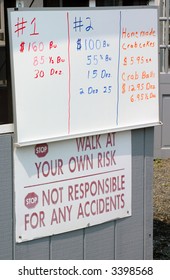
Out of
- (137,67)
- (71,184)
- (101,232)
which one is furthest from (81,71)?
(101,232)

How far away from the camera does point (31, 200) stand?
4.12 m

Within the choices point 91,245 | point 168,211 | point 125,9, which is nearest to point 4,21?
point 125,9

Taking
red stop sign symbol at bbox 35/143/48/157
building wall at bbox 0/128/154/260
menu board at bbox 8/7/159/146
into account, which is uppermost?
menu board at bbox 8/7/159/146

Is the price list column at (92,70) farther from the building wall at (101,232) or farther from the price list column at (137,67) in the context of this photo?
the building wall at (101,232)

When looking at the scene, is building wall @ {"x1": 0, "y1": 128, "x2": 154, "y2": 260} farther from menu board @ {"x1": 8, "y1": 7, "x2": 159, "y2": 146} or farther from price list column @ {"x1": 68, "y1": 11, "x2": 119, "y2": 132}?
price list column @ {"x1": 68, "y1": 11, "x2": 119, "y2": 132}

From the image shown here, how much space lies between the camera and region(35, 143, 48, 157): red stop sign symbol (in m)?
4.09

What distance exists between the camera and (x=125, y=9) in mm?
4395

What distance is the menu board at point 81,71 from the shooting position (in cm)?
397

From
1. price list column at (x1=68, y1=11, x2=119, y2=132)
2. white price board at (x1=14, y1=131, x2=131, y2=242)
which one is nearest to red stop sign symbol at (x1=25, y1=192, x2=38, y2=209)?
white price board at (x1=14, y1=131, x2=131, y2=242)

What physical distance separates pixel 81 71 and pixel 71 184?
66 centimetres

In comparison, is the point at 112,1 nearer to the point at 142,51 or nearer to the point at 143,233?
the point at 142,51

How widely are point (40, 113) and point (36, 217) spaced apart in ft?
1.94

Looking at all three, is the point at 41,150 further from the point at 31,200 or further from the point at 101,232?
A: the point at 101,232

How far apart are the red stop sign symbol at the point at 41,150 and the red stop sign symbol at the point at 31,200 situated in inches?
8.7
